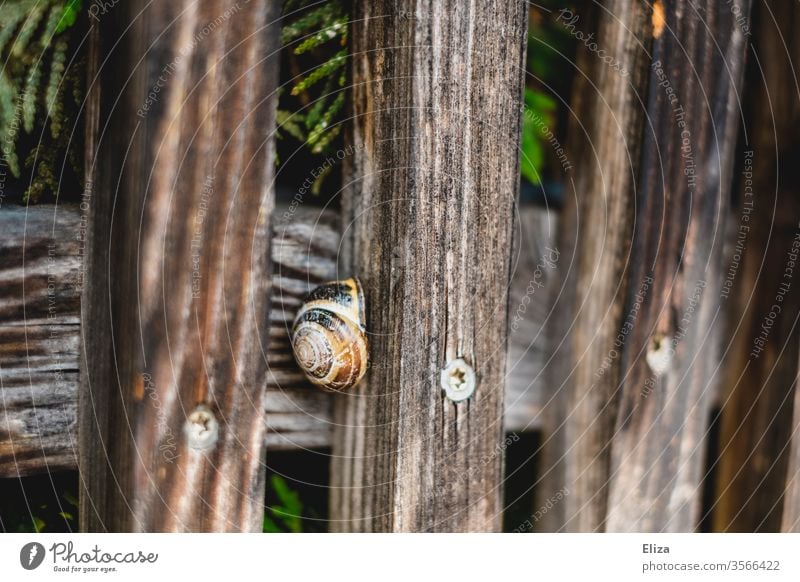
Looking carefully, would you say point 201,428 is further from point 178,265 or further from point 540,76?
point 540,76

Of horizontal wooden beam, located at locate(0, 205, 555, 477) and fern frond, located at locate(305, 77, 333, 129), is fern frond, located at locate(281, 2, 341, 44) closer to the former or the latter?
fern frond, located at locate(305, 77, 333, 129)

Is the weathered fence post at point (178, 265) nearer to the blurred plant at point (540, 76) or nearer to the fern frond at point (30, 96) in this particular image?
the fern frond at point (30, 96)

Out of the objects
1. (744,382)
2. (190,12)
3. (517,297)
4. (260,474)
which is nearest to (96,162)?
(190,12)

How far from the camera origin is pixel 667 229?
973mm

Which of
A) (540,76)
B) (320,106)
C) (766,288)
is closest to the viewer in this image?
(320,106)

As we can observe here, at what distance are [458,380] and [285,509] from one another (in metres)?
0.37

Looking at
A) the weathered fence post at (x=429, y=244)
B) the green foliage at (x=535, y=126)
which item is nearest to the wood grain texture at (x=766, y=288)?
the green foliage at (x=535, y=126)

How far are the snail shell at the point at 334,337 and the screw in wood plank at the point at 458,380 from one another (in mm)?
104

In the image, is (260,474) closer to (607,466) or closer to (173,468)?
(173,468)

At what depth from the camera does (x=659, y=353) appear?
3.27 feet

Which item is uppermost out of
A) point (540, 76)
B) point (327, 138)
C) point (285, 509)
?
point (540, 76)

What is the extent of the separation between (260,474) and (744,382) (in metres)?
0.89

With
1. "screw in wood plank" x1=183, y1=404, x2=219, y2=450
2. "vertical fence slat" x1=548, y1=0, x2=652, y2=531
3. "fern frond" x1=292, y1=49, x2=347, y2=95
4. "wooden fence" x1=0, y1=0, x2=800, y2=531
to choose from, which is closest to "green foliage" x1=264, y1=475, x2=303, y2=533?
"wooden fence" x1=0, y1=0, x2=800, y2=531

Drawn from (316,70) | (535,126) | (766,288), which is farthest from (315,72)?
(766,288)
